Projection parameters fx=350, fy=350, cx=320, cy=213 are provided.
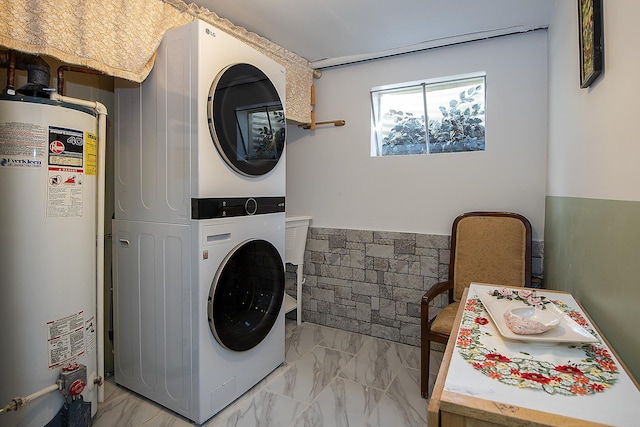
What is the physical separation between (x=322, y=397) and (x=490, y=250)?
150cm

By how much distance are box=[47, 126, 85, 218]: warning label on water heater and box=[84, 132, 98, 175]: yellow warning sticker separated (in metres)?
0.03

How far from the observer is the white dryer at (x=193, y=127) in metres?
1.78

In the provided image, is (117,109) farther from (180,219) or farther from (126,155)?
(180,219)

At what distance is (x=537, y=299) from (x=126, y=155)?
86.9 inches

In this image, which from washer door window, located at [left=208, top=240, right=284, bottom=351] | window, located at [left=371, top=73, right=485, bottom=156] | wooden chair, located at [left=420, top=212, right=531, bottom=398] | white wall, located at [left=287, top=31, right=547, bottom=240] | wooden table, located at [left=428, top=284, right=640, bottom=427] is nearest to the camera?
wooden table, located at [left=428, top=284, right=640, bottom=427]

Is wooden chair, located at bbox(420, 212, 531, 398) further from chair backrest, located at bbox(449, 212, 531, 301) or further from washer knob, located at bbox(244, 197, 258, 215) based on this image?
washer knob, located at bbox(244, 197, 258, 215)

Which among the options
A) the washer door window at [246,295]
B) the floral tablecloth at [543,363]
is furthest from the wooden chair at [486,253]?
the floral tablecloth at [543,363]

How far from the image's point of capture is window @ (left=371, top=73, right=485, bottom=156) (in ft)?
9.04

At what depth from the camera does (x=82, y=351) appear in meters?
1.71

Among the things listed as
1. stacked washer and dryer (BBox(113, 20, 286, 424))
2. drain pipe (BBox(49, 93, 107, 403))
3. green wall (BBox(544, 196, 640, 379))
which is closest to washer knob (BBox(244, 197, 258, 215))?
stacked washer and dryer (BBox(113, 20, 286, 424))

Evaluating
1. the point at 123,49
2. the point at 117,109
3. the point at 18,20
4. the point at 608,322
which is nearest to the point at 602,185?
the point at 608,322

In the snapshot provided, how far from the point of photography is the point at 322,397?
6.97 feet

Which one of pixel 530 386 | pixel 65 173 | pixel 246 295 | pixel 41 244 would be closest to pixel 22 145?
pixel 65 173

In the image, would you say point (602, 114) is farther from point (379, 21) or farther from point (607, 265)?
point (379, 21)
